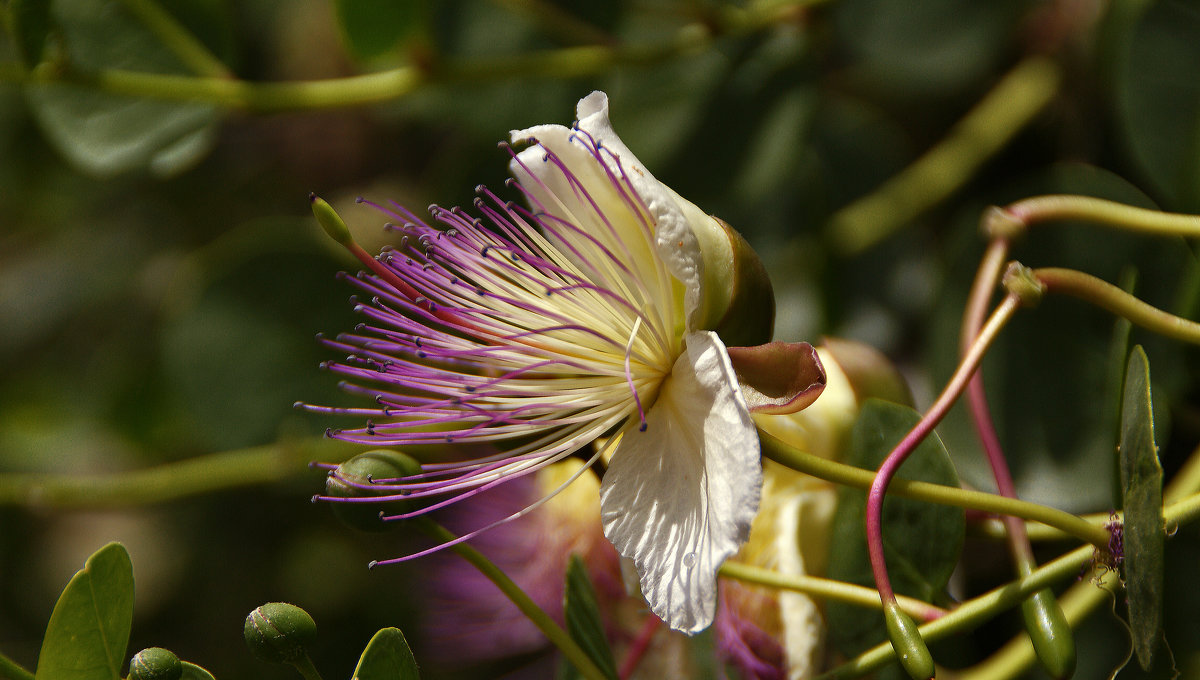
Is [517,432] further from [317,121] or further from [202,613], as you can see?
[317,121]

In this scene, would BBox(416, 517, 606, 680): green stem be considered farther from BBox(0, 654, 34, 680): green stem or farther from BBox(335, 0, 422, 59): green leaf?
BBox(335, 0, 422, 59): green leaf

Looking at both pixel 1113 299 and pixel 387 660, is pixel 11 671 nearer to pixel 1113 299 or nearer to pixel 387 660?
pixel 387 660

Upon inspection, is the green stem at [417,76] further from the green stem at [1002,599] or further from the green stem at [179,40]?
the green stem at [1002,599]

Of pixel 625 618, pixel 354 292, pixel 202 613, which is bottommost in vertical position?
pixel 202 613

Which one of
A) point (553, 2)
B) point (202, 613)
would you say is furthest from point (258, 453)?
point (202, 613)

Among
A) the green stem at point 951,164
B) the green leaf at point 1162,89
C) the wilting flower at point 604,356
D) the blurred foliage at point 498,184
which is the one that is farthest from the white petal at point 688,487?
the green stem at point 951,164

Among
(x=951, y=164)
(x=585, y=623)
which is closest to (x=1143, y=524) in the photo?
(x=585, y=623)
